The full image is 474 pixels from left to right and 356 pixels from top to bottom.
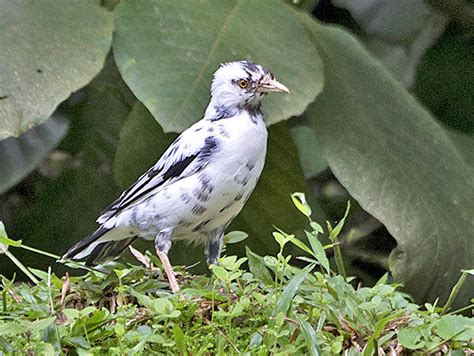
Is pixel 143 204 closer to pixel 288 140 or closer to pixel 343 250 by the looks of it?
pixel 288 140

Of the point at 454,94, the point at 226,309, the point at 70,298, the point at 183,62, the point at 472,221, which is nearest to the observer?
the point at 226,309

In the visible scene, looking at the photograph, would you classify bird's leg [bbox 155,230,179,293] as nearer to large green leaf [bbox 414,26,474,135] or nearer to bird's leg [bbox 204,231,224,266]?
bird's leg [bbox 204,231,224,266]

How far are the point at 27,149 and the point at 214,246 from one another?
1209 millimetres

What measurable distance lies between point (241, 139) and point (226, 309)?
0.95m

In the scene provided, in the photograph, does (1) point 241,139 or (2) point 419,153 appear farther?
(2) point 419,153

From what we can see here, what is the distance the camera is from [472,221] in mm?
4445

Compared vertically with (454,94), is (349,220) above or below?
below

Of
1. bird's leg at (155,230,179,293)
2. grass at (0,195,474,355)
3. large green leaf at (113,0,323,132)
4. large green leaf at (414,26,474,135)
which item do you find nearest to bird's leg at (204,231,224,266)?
bird's leg at (155,230,179,293)

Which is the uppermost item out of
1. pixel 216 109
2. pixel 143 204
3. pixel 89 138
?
pixel 216 109

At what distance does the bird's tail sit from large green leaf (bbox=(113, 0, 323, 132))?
407 millimetres

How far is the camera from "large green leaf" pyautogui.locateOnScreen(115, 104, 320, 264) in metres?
4.46

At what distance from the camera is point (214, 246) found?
3742 millimetres

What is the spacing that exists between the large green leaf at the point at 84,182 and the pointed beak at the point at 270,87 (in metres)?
1.27

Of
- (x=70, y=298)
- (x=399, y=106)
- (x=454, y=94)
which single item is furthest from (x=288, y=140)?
(x=70, y=298)
